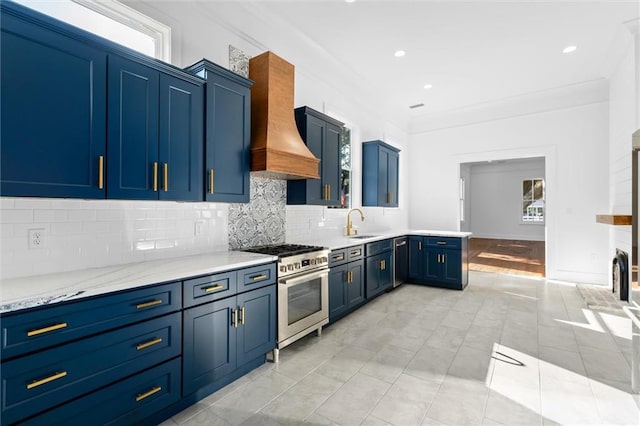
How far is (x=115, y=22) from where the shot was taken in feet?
7.46

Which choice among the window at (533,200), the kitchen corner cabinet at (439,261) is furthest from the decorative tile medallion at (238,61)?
the window at (533,200)

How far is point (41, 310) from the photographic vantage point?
4.46 feet

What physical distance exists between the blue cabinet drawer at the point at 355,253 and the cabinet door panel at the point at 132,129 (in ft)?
7.48

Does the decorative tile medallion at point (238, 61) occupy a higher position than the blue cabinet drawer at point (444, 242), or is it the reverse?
the decorative tile medallion at point (238, 61)

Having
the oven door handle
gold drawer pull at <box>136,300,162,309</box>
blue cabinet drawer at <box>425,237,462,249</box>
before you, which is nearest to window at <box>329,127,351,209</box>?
blue cabinet drawer at <box>425,237,462,249</box>

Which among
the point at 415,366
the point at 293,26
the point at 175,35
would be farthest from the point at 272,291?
the point at 293,26

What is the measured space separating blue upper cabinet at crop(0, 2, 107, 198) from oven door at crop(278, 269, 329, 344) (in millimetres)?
1581

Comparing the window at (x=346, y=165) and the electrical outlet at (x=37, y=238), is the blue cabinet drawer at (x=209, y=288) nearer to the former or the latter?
the electrical outlet at (x=37, y=238)

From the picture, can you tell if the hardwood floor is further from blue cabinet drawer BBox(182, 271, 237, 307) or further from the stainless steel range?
blue cabinet drawer BBox(182, 271, 237, 307)

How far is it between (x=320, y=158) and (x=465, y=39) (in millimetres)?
2417

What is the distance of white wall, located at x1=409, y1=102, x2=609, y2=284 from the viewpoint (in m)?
5.23

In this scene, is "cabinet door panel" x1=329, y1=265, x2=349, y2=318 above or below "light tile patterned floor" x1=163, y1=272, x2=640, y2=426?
above

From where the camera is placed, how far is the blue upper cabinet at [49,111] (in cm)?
146

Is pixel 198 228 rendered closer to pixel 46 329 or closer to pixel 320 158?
pixel 46 329
